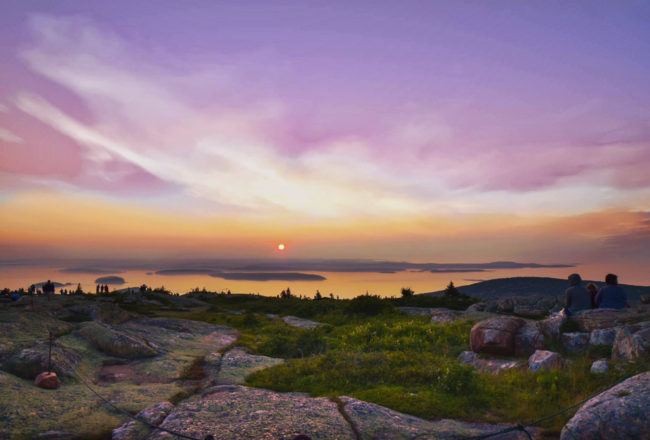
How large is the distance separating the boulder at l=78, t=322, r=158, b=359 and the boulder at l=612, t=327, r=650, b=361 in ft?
49.1

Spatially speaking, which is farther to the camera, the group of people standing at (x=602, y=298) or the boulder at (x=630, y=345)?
the group of people standing at (x=602, y=298)

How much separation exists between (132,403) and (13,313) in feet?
25.0

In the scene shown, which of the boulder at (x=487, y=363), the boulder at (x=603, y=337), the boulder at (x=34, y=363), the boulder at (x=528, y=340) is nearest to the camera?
the boulder at (x=34, y=363)

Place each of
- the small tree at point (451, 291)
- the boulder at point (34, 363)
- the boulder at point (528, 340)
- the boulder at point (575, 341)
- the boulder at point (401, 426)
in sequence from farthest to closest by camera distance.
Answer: the small tree at point (451, 291) → the boulder at point (528, 340) → the boulder at point (575, 341) → the boulder at point (34, 363) → the boulder at point (401, 426)

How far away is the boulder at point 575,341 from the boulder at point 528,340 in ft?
3.11

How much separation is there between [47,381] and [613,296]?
2049 centimetres

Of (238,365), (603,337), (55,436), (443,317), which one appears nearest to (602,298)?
(603,337)

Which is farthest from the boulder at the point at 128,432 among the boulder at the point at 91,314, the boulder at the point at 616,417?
the boulder at the point at 91,314

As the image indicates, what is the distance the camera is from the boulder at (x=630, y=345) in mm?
11109

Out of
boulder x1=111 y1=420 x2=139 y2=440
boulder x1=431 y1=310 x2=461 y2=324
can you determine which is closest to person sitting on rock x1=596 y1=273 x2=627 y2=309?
boulder x1=431 y1=310 x2=461 y2=324

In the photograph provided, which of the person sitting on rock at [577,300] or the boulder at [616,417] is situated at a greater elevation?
the person sitting on rock at [577,300]

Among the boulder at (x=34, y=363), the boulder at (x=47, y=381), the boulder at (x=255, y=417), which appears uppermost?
the boulder at (x=34, y=363)

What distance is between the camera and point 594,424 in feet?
25.3

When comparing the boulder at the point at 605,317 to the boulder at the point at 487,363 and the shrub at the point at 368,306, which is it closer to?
the boulder at the point at 487,363
